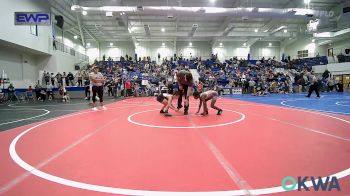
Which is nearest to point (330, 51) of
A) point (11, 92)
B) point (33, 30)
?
point (33, 30)

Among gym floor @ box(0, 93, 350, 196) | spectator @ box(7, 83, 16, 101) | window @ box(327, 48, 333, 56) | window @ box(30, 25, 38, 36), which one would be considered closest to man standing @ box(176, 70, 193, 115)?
gym floor @ box(0, 93, 350, 196)

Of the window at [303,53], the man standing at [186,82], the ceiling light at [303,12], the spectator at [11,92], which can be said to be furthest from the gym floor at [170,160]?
→ the window at [303,53]

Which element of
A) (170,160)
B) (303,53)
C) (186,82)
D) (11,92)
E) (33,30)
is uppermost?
(303,53)

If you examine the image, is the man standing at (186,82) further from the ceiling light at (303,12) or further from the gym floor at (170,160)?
the ceiling light at (303,12)

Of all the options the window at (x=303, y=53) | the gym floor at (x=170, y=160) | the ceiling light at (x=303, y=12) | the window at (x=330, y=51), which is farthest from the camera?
the window at (x=303, y=53)

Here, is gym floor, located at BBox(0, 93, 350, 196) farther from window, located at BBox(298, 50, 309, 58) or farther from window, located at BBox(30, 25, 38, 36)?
window, located at BBox(298, 50, 309, 58)

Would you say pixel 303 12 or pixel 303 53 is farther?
pixel 303 53

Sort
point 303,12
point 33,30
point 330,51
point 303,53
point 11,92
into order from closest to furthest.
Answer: point 11,92, point 33,30, point 303,12, point 330,51, point 303,53

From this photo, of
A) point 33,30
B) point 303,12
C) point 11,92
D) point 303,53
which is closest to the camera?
point 11,92

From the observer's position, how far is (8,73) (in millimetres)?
19734

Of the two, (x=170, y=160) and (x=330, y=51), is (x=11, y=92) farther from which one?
(x=330, y=51)

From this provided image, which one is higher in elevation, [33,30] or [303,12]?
[303,12]

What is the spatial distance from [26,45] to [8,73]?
10.3ft

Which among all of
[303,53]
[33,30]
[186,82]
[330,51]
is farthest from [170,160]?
[330,51]
